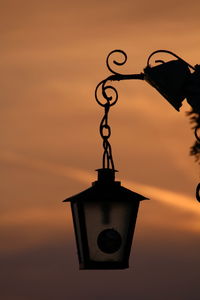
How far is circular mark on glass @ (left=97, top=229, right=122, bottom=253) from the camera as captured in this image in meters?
11.3

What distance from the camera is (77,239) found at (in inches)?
452

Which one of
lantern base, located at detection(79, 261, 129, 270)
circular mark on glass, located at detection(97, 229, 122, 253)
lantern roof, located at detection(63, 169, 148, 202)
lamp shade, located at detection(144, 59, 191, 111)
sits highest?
lamp shade, located at detection(144, 59, 191, 111)

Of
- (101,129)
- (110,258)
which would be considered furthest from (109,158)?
(110,258)

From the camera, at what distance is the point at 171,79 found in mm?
11695

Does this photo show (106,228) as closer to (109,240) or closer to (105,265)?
(109,240)

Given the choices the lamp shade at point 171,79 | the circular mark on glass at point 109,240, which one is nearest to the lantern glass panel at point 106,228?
the circular mark on glass at point 109,240

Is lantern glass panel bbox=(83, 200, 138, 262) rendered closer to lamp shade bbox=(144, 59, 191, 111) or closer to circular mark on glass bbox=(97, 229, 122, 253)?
circular mark on glass bbox=(97, 229, 122, 253)

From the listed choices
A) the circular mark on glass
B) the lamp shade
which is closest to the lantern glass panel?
the circular mark on glass

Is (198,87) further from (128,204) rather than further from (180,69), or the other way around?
(128,204)

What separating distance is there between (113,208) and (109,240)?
28 centimetres

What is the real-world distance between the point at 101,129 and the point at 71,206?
2.51ft

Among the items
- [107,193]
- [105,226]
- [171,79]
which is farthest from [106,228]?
[171,79]

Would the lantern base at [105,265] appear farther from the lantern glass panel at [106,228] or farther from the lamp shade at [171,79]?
the lamp shade at [171,79]

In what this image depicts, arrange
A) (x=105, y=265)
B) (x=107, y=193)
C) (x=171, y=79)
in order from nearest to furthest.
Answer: (x=105, y=265), (x=107, y=193), (x=171, y=79)
